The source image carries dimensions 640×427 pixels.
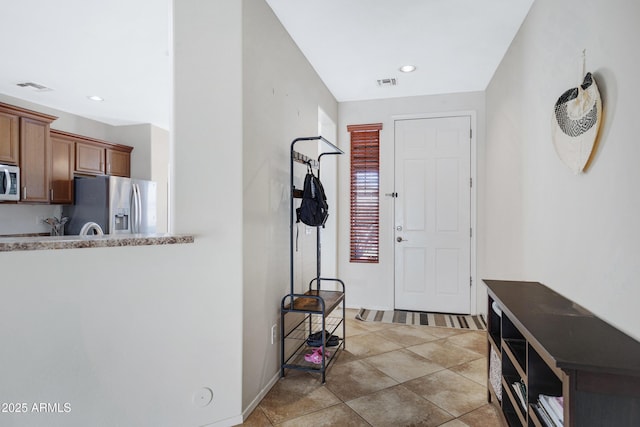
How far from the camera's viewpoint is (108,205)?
14.7 feet

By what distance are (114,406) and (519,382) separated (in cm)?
197

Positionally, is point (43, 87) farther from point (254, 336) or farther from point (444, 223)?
point (444, 223)

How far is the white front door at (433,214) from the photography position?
4.15m

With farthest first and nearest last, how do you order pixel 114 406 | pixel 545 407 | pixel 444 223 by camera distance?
pixel 444 223, pixel 114 406, pixel 545 407

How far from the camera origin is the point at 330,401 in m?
2.28

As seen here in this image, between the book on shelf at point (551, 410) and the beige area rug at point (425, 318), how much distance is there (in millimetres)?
2410

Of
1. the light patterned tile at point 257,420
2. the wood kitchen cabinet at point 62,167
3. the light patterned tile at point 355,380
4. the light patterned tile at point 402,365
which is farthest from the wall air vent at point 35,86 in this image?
the light patterned tile at point 402,365

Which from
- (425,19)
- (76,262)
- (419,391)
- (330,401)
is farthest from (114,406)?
(425,19)

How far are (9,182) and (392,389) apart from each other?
4.24 m

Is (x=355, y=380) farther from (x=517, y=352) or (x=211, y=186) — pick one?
(x=211, y=186)

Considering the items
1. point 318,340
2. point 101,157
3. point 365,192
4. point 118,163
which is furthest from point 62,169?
point 318,340

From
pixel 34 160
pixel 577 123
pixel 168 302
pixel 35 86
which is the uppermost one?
pixel 35 86

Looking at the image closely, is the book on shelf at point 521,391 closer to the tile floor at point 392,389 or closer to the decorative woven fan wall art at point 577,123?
the tile floor at point 392,389

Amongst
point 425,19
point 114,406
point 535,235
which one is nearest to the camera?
point 114,406
